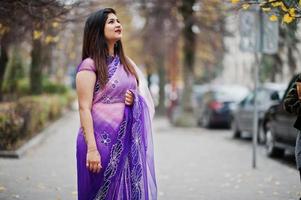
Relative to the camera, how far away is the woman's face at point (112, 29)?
524 cm

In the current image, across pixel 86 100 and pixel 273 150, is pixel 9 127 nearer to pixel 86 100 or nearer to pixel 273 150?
pixel 273 150

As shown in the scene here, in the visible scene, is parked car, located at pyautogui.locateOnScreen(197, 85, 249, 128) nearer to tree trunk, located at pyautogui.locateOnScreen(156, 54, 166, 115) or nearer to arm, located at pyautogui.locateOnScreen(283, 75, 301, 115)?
tree trunk, located at pyautogui.locateOnScreen(156, 54, 166, 115)

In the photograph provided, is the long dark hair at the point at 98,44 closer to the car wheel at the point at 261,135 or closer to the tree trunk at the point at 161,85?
the car wheel at the point at 261,135

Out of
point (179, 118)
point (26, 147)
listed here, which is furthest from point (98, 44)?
point (179, 118)

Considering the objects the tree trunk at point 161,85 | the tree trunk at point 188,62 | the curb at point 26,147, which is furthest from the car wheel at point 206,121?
the tree trunk at point 161,85

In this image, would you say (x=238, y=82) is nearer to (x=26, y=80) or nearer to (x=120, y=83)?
(x=26, y=80)

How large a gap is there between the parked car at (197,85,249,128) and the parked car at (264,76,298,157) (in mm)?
9001

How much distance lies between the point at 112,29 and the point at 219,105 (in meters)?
19.3

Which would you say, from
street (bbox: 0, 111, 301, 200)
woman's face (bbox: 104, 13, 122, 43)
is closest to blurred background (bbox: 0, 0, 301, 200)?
street (bbox: 0, 111, 301, 200)

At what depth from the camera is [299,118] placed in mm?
7156

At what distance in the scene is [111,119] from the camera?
5.21 m

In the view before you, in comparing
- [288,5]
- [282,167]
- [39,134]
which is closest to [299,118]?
[288,5]

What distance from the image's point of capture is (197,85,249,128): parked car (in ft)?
79.8

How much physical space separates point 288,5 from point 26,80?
29586mm
